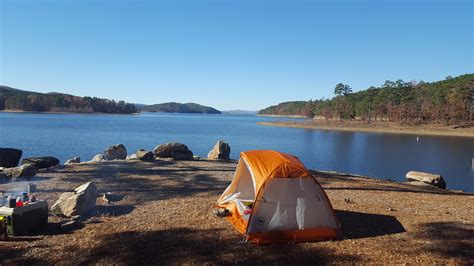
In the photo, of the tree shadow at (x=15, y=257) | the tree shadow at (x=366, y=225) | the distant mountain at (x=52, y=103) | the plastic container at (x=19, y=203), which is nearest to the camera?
the tree shadow at (x=15, y=257)

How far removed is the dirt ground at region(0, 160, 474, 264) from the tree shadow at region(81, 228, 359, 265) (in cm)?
2

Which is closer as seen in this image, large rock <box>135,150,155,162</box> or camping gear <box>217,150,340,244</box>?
camping gear <box>217,150,340,244</box>

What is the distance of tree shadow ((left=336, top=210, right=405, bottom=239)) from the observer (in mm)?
8367

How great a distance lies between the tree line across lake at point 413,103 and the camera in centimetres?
8738

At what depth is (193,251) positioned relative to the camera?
7039 mm

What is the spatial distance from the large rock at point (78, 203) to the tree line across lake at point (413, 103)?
90066 mm

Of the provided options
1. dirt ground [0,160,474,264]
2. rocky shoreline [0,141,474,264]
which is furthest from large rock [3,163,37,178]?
dirt ground [0,160,474,264]

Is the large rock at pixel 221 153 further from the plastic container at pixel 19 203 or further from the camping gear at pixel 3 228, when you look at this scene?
the camping gear at pixel 3 228

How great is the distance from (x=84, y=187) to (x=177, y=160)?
983 cm

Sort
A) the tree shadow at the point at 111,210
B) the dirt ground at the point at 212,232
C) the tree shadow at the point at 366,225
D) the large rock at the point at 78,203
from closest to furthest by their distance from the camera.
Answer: the dirt ground at the point at 212,232 → the tree shadow at the point at 366,225 → the large rock at the point at 78,203 → the tree shadow at the point at 111,210

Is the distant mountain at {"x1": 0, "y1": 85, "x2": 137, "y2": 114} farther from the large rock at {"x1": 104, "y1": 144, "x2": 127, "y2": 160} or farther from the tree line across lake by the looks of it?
the large rock at {"x1": 104, "y1": 144, "x2": 127, "y2": 160}

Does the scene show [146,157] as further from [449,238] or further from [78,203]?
[449,238]

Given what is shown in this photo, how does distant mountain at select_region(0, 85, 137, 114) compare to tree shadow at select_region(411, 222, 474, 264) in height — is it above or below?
above

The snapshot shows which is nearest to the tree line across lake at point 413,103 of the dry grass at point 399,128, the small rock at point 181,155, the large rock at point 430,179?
the dry grass at point 399,128
